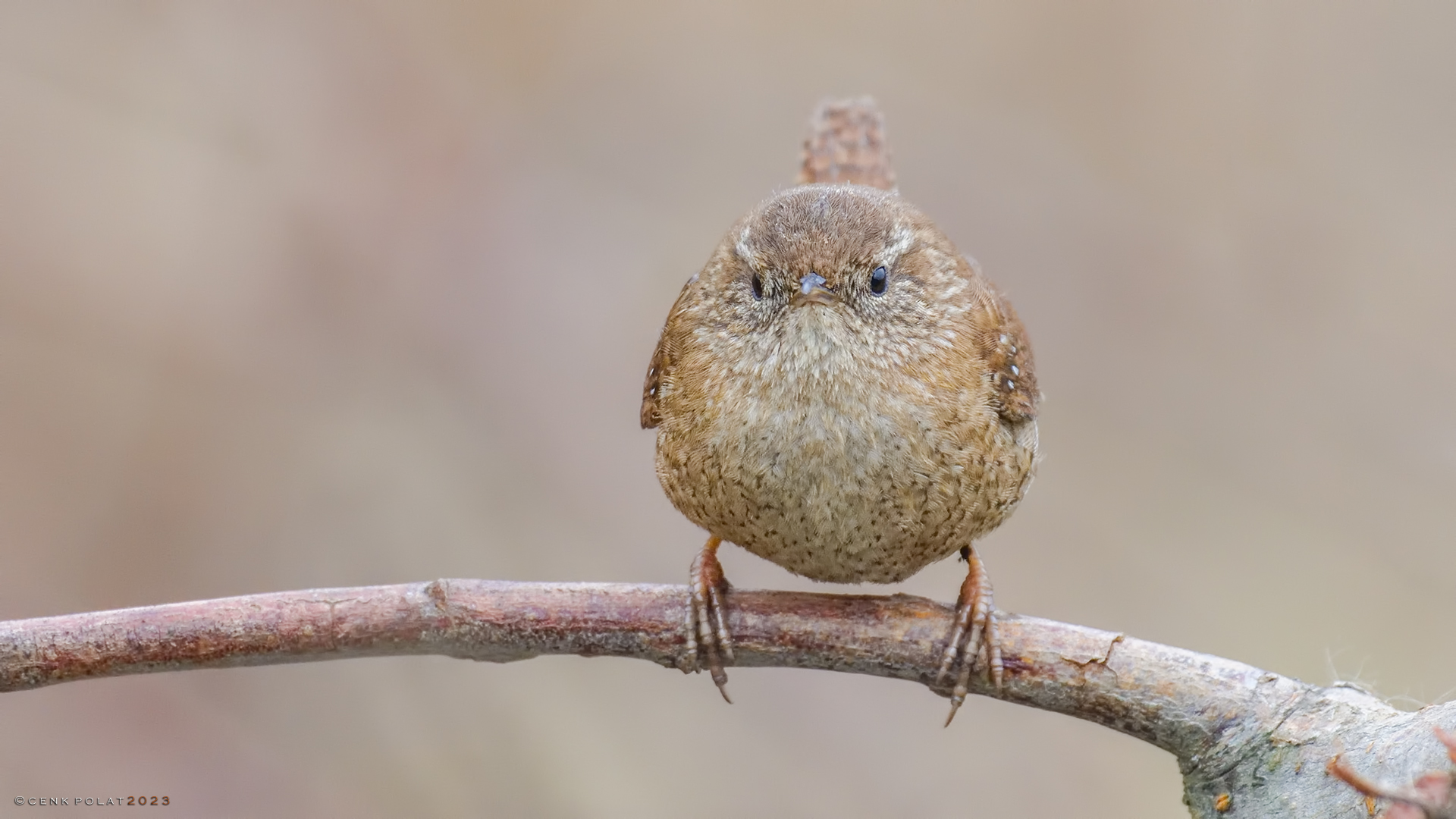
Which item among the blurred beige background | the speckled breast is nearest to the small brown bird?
the speckled breast

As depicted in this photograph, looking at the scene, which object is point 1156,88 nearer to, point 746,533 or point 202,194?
point 746,533

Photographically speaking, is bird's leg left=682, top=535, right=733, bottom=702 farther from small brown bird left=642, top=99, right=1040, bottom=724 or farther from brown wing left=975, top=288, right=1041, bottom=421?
brown wing left=975, top=288, right=1041, bottom=421

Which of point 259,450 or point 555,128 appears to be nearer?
point 259,450

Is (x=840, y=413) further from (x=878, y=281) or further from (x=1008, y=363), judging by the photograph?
(x=1008, y=363)

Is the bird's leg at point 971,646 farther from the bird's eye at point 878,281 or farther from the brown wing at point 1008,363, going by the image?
the bird's eye at point 878,281

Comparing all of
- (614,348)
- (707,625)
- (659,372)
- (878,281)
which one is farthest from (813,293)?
(614,348)

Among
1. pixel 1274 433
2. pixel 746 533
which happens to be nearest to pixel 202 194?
pixel 746 533

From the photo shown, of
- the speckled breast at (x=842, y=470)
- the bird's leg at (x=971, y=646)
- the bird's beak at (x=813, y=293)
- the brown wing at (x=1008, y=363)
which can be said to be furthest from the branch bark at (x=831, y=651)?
the bird's beak at (x=813, y=293)
